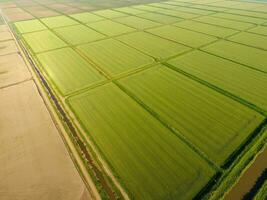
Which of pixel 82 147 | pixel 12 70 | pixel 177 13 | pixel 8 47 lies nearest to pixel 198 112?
pixel 82 147

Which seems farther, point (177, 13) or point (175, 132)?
point (177, 13)

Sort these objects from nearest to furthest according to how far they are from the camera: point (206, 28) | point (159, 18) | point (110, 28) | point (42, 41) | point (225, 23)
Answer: point (42, 41)
point (206, 28)
point (110, 28)
point (225, 23)
point (159, 18)

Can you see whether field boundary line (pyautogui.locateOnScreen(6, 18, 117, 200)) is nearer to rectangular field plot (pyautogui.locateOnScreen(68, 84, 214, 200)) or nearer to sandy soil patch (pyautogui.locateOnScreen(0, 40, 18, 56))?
rectangular field plot (pyautogui.locateOnScreen(68, 84, 214, 200))

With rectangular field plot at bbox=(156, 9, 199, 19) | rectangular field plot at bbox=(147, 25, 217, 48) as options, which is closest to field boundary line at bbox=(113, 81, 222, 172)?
rectangular field plot at bbox=(147, 25, 217, 48)

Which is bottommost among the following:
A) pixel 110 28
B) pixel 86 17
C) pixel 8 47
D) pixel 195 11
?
pixel 8 47

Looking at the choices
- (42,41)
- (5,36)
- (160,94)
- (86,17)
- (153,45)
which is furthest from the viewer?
(86,17)

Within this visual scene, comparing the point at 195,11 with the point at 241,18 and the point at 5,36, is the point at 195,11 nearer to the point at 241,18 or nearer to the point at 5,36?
the point at 241,18

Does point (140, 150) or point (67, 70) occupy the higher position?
point (140, 150)
